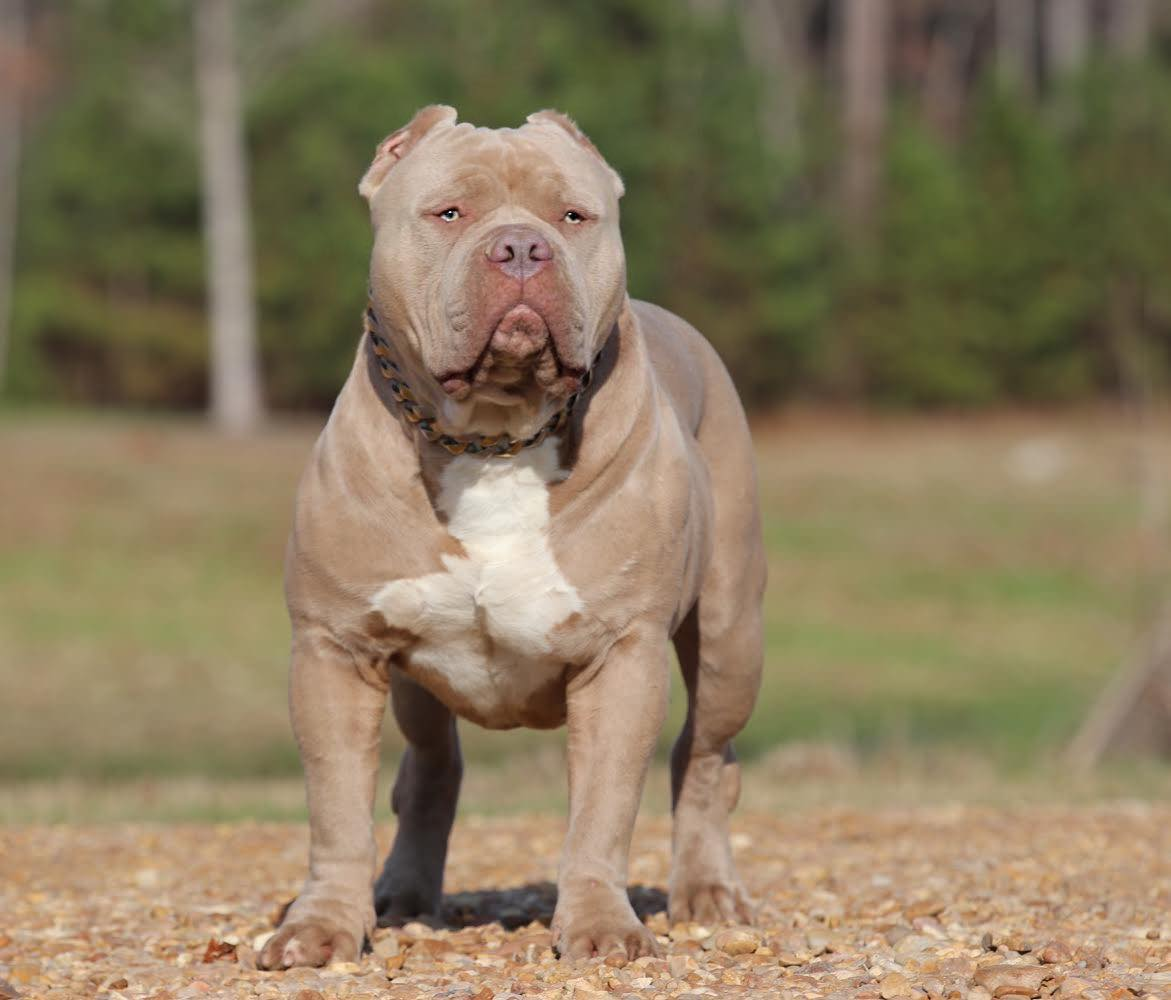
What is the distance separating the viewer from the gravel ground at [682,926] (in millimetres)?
4336

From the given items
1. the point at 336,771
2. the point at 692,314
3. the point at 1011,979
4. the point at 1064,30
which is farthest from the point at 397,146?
the point at 1064,30

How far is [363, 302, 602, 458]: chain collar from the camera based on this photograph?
4.59m

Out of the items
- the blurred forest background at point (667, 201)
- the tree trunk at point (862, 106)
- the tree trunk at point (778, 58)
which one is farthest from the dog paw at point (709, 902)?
the tree trunk at point (862, 106)

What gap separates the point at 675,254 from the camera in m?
34.5

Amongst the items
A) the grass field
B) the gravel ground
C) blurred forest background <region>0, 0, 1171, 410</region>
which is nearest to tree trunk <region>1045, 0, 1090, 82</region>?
blurred forest background <region>0, 0, 1171, 410</region>

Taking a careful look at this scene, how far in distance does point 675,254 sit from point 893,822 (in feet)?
88.8

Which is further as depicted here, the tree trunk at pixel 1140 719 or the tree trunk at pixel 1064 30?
the tree trunk at pixel 1064 30

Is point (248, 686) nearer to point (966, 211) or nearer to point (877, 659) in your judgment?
point (877, 659)

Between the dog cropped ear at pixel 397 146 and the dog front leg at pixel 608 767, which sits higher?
the dog cropped ear at pixel 397 146

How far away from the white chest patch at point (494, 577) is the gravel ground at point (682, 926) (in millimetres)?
748

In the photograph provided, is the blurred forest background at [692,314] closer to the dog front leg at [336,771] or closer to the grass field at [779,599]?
the grass field at [779,599]

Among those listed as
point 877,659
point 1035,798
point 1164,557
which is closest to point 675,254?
point 1164,557

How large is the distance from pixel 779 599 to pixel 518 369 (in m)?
19.2

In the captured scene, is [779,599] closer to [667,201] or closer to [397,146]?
[667,201]
